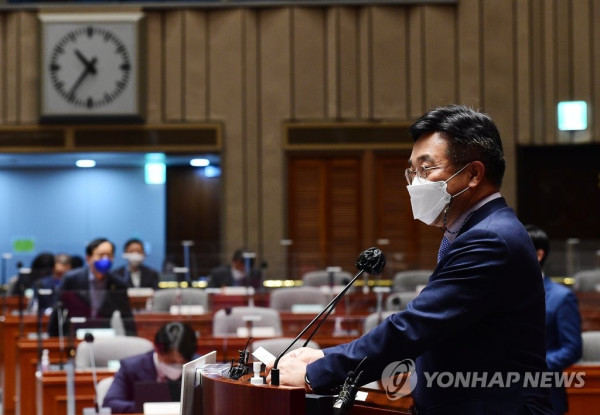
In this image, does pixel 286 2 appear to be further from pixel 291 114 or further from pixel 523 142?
pixel 523 142

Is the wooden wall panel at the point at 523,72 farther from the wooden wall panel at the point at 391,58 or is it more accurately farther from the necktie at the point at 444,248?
the necktie at the point at 444,248

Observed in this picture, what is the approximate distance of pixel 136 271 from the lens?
34.7 feet

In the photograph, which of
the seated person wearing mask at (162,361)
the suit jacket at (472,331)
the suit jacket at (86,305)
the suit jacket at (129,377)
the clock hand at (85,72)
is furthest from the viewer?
the clock hand at (85,72)

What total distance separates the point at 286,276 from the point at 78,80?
3845 millimetres

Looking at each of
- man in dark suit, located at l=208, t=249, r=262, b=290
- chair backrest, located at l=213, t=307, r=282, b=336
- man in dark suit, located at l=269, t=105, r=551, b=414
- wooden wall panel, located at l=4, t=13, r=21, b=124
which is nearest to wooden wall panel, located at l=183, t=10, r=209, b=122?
wooden wall panel, located at l=4, t=13, r=21, b=124

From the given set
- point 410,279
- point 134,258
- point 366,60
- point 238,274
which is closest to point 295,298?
point 238,274

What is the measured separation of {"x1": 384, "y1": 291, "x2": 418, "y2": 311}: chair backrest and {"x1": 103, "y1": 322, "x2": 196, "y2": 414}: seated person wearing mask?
3059 millimetres

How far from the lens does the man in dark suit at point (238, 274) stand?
10.7m

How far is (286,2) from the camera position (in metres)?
13.4

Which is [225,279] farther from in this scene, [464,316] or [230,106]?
[464,316]

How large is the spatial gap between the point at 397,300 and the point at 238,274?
9.01 ft

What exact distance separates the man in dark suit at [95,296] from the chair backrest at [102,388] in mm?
1642

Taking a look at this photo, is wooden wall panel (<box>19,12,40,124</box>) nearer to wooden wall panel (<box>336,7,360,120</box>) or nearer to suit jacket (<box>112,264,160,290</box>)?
suit jacket (<box>112,264,160,290</box>)

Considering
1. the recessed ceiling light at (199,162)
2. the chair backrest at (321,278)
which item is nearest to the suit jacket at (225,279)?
the chair backrest at (321,278)
